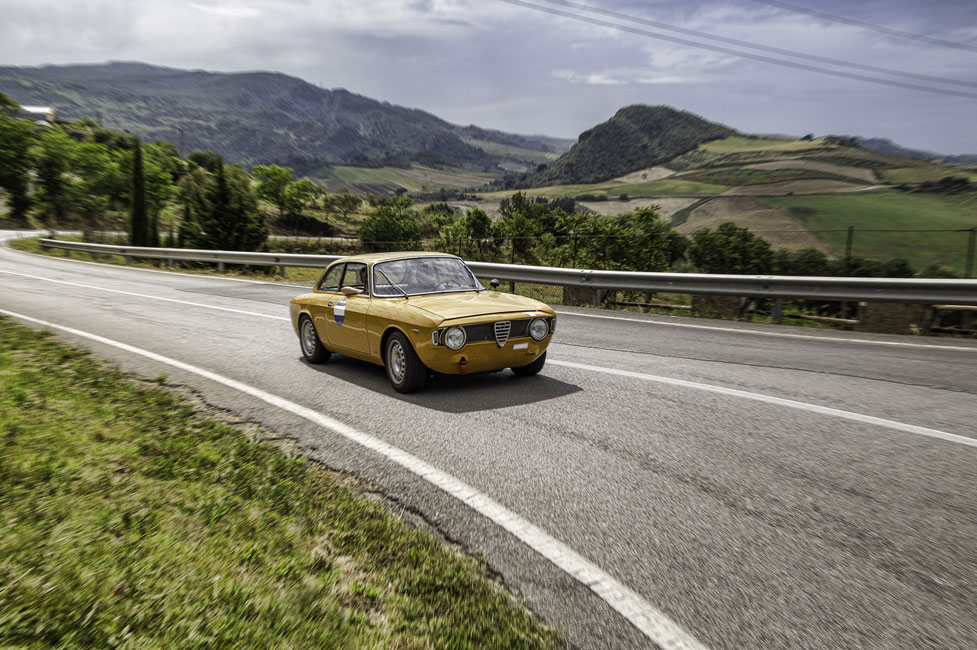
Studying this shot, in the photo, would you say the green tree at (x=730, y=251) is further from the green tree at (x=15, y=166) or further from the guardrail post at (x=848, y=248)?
the green tree at (x=15, y=166)

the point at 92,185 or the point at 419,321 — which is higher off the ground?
the point at 92,185

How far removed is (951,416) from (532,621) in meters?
4.67

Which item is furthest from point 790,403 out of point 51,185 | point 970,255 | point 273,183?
point 273,183

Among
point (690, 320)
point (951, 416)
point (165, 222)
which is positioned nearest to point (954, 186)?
point (690, 320)

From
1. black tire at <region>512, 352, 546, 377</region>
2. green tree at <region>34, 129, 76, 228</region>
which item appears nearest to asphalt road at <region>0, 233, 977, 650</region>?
black tire at <region>512, 352, 546, 377</region>

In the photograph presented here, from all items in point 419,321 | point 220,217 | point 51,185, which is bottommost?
point 419,321

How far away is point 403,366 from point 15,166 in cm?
9887

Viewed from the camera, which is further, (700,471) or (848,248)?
(848,248)

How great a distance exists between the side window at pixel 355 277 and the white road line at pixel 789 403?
2482mm

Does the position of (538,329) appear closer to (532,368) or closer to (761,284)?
(532,368)

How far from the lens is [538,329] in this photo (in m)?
6.27

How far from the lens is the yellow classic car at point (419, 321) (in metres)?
5.84

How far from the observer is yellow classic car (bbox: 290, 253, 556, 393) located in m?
5.84

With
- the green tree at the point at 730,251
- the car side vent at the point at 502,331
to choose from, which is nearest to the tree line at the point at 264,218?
the green tree at the point at 730,251
